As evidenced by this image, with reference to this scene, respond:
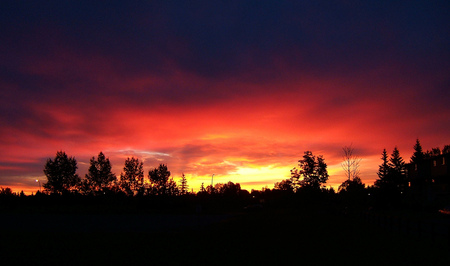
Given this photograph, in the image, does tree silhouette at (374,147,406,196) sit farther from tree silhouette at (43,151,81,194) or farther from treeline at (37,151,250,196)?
tree silhouette at (43,151,81,194)

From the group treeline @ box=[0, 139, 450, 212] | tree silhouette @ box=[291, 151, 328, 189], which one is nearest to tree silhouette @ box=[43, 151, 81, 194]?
treeline @ box=[0, 139, 450, 212]

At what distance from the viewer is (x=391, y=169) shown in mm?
91062

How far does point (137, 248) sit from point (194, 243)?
2662 mm

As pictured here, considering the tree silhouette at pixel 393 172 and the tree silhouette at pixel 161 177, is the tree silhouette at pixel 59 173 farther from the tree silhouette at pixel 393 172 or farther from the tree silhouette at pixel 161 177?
the tree silhouette at pixel 393 172

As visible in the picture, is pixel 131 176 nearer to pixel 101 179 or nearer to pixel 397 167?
pixel 101 179

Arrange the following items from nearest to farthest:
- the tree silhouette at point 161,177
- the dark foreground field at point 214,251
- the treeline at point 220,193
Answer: the dark foreground field at point 214,251
the treeline at point 220,193
the tree silhouette at point 161,177

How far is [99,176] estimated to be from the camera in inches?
3755

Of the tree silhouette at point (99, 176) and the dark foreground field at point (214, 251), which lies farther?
the tree silhouette at point (99, 176)

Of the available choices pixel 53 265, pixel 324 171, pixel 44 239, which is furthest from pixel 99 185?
→ pixel 53 265

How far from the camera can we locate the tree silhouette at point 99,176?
95.1 metres

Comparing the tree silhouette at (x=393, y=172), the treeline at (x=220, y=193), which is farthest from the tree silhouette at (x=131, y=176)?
the tree silhouette at (x=393, y=172)

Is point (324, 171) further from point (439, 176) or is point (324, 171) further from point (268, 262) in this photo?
point (268, 262)

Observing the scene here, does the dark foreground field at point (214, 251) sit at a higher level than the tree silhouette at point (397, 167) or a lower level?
lower

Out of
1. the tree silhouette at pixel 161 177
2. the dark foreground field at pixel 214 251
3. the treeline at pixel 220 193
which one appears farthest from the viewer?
the tree silhouette at pixel 161 177
